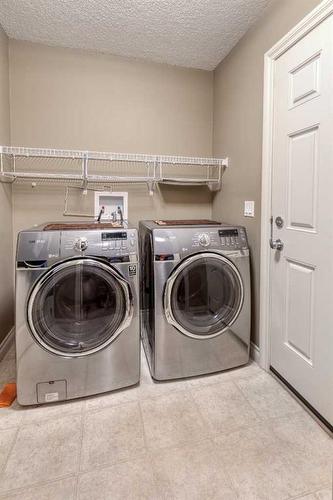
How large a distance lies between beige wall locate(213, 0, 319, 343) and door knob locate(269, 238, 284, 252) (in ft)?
0.43

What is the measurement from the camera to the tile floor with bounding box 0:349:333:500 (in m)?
1.08

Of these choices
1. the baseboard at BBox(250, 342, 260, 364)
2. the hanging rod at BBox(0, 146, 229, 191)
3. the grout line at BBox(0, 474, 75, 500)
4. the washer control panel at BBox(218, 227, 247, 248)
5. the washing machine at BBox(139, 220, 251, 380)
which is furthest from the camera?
the hanging rod at BBox(0, 146, 229, 191)

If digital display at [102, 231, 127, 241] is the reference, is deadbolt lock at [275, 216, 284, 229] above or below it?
above

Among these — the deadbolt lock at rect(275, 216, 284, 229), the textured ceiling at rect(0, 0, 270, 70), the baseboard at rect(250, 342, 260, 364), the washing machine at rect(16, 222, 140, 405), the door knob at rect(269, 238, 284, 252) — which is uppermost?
the textured ceiling at rect(0, 0, 270, 70)

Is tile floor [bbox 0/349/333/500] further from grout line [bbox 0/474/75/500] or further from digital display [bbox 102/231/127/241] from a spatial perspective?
digital display [bbox 102/231/127/241]

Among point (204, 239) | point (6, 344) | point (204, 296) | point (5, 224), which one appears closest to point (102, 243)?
point (204, 239)

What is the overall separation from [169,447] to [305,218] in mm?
1360

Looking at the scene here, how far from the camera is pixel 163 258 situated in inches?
Answer: 64.8

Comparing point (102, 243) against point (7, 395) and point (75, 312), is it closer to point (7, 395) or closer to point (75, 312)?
point (75, 312)

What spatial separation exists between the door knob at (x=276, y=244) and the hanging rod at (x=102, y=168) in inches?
35.9

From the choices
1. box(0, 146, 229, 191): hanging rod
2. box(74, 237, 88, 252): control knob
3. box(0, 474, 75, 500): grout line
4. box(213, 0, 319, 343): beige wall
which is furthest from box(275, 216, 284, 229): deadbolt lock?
box(0, 474, 75, 500): grout line

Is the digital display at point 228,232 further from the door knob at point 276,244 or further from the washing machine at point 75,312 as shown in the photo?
the washing machine at point 75,312

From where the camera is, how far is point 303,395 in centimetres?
154

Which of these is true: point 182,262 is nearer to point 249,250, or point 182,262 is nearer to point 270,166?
point 249,250
